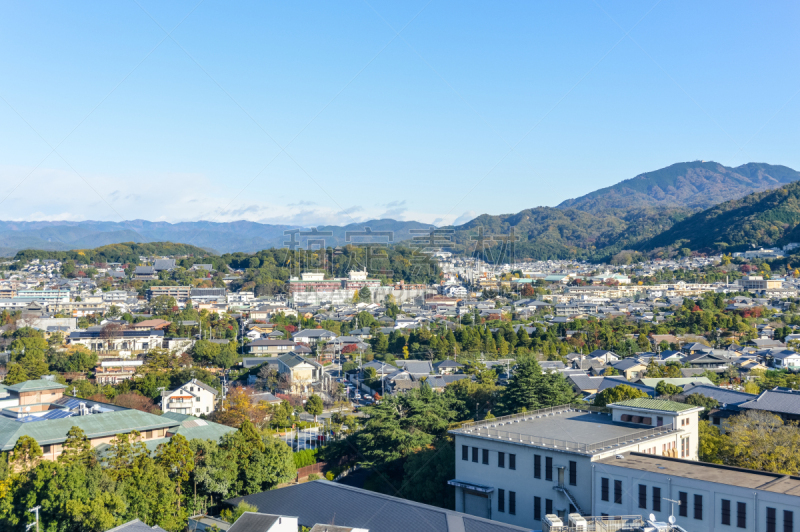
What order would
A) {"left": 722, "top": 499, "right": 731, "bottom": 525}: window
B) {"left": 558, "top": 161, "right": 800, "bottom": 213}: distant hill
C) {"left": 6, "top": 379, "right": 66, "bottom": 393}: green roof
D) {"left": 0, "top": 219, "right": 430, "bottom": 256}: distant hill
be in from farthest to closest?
{"left": 558, "top": 161, "right": 800, "bottom": 213}: distant hill → {"left": 0, "top": 219, "right": 430, "bottom": 256}: distant hill → {"left": 6, "top": 379, "right": 66, "bottom": 393}: green roof → {"left": 722, "top": 499, "right": 731, "bottom": 525}: window

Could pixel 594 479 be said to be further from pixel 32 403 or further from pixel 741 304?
pixel 741 304

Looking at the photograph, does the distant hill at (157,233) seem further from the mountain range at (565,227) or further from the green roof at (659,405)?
the green roof at (659,405)

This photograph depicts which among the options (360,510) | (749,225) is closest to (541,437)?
(360,510)

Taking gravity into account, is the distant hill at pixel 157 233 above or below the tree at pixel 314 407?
above

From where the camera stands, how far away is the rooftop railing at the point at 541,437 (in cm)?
916

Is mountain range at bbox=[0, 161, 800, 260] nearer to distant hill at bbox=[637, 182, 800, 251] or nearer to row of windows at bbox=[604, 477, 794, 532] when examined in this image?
distant hill at bbox=[637, 182, 800, 251]

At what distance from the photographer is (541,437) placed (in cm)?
973

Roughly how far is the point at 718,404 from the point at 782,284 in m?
39.6

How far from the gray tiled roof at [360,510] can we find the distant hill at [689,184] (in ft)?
556

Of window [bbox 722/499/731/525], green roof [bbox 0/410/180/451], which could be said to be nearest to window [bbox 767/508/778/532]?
window [bbox 722/499/731/525]

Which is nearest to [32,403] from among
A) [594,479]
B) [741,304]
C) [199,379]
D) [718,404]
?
[199,379]

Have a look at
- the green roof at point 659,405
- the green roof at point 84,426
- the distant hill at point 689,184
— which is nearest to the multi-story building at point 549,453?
the green roof at point 659,405

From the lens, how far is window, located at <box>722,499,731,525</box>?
25.0 feet

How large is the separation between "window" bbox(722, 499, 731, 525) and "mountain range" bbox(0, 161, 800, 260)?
1646 inches
